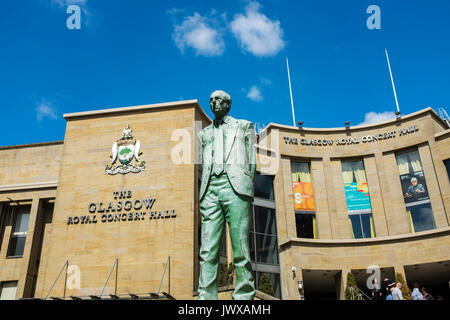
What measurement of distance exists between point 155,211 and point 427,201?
20.9 m

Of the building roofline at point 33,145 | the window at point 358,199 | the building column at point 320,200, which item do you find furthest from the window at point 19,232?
the window at point 358,199

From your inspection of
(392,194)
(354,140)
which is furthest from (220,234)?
(354,140)

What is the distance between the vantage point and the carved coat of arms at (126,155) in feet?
87.3

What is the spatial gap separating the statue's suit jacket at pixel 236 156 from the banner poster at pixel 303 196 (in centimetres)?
2684

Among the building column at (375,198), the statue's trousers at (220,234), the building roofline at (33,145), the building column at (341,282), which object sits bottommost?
the statue's trousers at (220,234)

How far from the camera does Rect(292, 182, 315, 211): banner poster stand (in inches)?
1307

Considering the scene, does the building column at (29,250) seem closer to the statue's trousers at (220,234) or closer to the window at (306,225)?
the window at (306,225)

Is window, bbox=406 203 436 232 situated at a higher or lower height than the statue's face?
higher

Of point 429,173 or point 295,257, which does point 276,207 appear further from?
point 429,173

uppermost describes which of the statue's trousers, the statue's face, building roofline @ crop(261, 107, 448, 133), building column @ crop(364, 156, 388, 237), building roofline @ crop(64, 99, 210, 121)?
building roofline @ crop(261, 107, 448, 133)

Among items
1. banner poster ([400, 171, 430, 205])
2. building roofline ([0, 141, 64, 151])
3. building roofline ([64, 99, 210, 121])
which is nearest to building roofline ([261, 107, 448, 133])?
banner poster ([400, 171, 430, 205])

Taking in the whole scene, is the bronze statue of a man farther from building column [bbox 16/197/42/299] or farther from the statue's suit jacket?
building column [bbox 16/197/42/299]

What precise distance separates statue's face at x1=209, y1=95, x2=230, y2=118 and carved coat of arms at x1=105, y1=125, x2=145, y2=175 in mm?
20061
